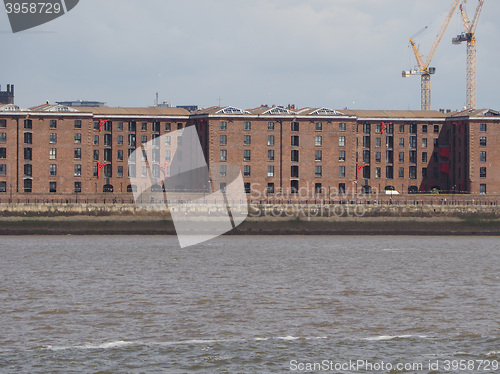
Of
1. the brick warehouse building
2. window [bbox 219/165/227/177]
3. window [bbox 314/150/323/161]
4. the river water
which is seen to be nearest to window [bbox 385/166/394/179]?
the brick warehouse building

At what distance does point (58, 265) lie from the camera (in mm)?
52719

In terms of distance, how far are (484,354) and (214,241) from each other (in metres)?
57.7

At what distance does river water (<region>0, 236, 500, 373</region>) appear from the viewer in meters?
24.8

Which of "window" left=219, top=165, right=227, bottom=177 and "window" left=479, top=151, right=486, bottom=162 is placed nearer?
"window" left=219, top=165, right=227, bottom=177

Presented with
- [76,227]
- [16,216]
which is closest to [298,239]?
[76,227]

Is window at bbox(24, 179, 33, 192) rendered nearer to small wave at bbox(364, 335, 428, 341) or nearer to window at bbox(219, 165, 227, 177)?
window at bbox(219, 165, 227, 177)

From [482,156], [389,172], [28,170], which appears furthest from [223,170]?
[482,156]

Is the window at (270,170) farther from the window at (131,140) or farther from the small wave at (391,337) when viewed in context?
the small wave at (391,337)

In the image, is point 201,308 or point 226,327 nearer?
point 226,327

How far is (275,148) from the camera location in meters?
120

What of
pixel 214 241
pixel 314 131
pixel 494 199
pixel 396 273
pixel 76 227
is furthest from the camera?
pixel 314 131

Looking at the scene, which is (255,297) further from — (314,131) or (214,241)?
(314,131)

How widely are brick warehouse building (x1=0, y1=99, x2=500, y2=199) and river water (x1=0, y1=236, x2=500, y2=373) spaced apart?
184 feet

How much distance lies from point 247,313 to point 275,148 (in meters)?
87.6
